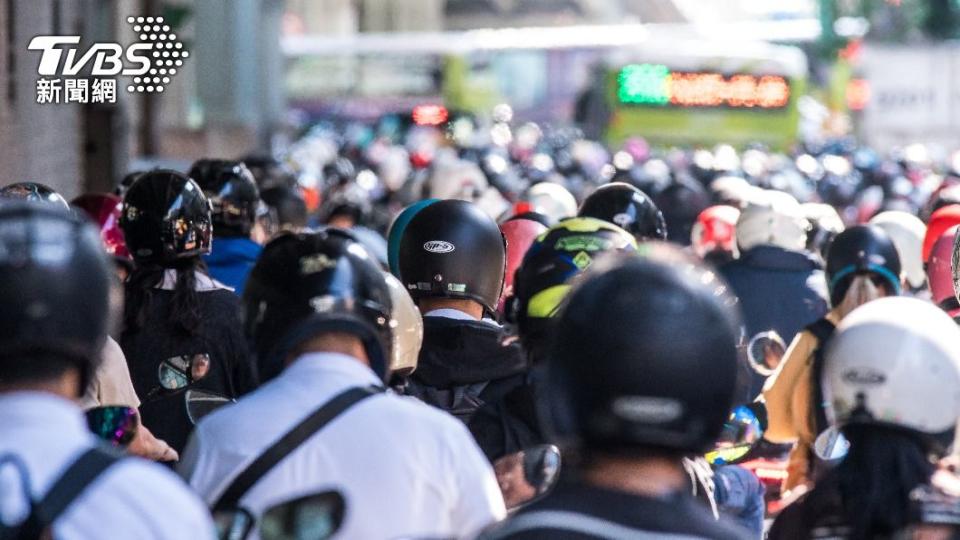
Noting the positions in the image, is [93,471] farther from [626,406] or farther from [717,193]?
[717,193]

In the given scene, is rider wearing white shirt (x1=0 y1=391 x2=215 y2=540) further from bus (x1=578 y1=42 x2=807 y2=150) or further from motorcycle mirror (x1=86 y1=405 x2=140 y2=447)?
bus (x1=578 y1=42 x2=807 y2=150)

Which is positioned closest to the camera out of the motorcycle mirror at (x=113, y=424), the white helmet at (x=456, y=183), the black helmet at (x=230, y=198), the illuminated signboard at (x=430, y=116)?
the motorcycle mirror at (x=113, y=424)

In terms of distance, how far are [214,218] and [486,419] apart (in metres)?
4.32

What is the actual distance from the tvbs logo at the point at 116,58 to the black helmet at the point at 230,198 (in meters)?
7.28

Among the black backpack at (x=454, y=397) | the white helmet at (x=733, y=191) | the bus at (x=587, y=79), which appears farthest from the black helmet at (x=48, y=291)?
the bus at (x=587, y=79)

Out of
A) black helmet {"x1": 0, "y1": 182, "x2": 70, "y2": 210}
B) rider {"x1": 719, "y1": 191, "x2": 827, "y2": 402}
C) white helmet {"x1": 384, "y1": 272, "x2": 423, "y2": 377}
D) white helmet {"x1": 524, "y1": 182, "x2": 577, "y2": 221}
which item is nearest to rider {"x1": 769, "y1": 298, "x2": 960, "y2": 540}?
white helmet {"x1": 384, "y1": 272, "x2": 423, "y2": 377}

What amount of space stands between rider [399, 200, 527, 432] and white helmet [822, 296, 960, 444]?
75.3 inches

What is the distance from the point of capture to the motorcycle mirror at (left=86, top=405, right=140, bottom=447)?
4.62m

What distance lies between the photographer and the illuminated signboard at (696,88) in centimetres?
4166

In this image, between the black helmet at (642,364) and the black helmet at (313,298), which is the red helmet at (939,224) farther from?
the black helmet at (642,364)

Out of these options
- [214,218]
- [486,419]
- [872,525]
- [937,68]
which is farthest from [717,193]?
[937,68]

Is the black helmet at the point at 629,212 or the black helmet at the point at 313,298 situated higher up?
the black helmet at the point at 313,298

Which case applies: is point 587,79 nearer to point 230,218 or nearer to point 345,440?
point 230,218

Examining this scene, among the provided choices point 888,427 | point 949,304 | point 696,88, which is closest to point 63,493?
point 888,427
